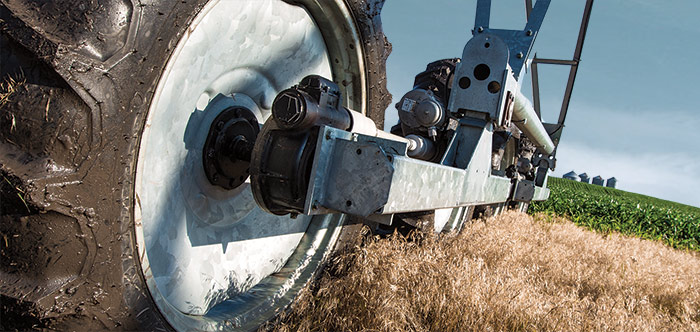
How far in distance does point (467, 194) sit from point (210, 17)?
137 centimetres

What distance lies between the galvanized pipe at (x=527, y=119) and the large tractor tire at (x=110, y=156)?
217 centimetres

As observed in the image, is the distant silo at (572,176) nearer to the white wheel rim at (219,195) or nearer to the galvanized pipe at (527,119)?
the galvanized pipe at (527,119)

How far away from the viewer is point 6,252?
92cm

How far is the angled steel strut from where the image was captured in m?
1.19

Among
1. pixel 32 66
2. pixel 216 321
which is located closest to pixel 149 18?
pixel 32 66

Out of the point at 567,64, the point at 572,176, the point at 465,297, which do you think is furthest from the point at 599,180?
the point at 465,297

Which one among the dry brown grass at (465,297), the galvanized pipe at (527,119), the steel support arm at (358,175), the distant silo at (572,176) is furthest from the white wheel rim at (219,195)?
the distant silo at (572,176)

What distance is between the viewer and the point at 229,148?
1.52 m

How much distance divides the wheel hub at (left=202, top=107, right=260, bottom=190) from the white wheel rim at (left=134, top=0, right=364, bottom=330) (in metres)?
0.03

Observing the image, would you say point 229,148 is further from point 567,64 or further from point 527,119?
point 567,64

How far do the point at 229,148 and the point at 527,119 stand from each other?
2.99 metres

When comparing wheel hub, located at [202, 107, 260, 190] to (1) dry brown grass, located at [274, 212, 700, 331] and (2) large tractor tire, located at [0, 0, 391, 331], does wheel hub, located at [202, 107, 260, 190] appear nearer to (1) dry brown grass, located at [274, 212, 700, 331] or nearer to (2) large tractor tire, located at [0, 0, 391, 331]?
(2) large tractor tire, located at [0, 0, 391, 331]

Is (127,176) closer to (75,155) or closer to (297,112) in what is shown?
(75,155)

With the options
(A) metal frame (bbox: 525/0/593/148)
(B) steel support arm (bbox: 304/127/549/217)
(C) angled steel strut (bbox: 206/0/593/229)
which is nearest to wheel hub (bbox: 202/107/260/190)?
(C) angled steel strut (bbox: 206/0/593/229)
